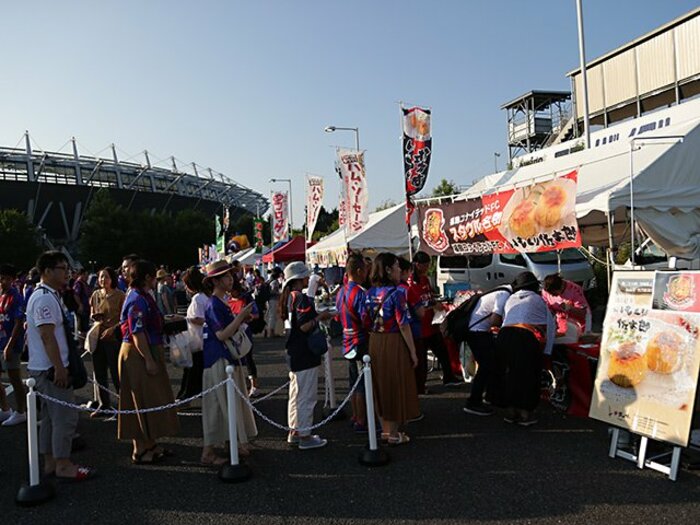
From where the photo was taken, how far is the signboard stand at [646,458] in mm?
3721

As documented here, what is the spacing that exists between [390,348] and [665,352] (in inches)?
82.8

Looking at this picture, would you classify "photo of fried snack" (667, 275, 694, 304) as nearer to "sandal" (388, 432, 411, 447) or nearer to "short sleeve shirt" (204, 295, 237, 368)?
"sandal" (388, 432, 411, 447)

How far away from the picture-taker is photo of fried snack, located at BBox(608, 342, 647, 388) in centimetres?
395

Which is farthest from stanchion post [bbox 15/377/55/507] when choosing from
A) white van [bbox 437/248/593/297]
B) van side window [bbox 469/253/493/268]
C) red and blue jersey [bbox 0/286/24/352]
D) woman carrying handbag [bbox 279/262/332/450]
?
van side window [bbox 469/253/493/268]

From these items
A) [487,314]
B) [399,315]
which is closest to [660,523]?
[399,315]

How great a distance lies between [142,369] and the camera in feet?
14.5

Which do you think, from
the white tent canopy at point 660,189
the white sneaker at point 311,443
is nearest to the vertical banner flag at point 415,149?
the white tent canopy at point 660,189

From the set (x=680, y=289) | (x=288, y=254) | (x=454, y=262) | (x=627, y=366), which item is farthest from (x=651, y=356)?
(x=288, y=254)

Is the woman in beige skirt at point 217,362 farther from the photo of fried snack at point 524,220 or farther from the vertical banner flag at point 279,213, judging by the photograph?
the vertical banner flag at point 279,213

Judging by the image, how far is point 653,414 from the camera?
3.79 m

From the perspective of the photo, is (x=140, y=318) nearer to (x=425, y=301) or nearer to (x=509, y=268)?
(x=425, y=301)

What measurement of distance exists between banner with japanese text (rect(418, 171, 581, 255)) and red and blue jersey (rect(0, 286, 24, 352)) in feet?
18.5

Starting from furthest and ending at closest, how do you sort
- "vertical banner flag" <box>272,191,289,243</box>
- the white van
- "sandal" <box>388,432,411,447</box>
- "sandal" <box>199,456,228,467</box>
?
"vertical banner flag" <box>272,191,289,243</box> < the white van < "sandal" <box>388,432,411,447</box> < "sandal" <box>199,456,228,467</box>

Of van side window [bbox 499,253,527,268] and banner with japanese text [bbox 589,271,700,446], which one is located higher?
van side window [bbox 499,253,527,268]
